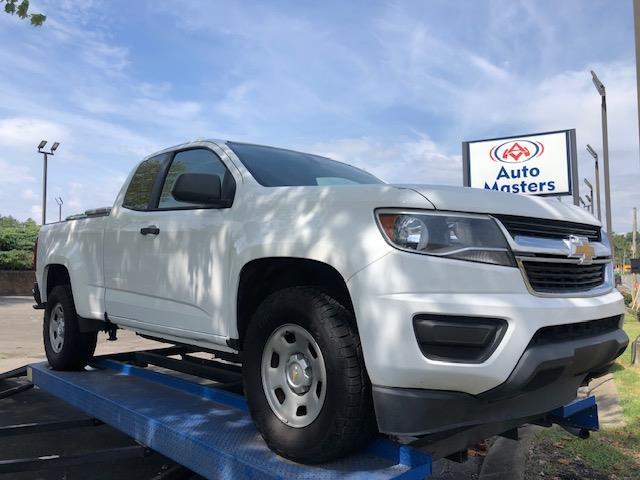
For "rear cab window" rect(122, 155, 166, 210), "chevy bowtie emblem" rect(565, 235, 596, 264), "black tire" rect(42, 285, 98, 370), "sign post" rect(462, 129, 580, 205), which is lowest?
"black tire" rect(42, 285, 98, 370)

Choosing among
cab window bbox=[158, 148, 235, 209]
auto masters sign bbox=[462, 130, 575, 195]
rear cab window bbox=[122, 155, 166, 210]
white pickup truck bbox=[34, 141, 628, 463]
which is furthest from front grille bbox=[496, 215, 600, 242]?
auto masters sign bbox=[462, 130, 575, 195]

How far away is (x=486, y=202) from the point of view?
8.33 ft

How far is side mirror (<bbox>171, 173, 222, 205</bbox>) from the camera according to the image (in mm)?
3232

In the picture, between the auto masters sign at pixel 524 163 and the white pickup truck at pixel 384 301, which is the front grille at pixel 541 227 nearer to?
the white pickup truck at pixel 384 301

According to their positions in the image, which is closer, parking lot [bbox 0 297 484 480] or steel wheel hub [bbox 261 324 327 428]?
steel wheel hub [bbox 261 324 327 428]

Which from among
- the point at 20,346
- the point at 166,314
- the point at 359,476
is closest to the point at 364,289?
the point at 359,476

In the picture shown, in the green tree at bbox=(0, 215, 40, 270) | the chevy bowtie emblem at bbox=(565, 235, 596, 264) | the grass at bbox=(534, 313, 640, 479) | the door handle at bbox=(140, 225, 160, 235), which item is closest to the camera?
the chevy bowtie emblem at bbox=(565, 235, 596, 264)

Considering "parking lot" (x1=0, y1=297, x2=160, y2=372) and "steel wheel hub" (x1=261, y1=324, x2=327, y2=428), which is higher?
"steel wheel hub" (x1=261, y1=324, x2=327, y2=428)

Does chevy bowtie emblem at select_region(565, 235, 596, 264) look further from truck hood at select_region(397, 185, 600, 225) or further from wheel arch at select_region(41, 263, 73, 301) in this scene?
wheel arch at select_region(41, 263, 73, 301)

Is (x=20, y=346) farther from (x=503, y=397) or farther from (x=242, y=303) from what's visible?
(x=503, y=397)

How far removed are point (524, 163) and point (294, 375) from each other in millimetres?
11218

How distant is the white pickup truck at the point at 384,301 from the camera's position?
231 cm

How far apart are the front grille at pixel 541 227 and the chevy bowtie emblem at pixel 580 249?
0.05 metres

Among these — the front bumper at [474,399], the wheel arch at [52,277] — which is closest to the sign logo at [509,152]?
the wheel arch at [52,277]
